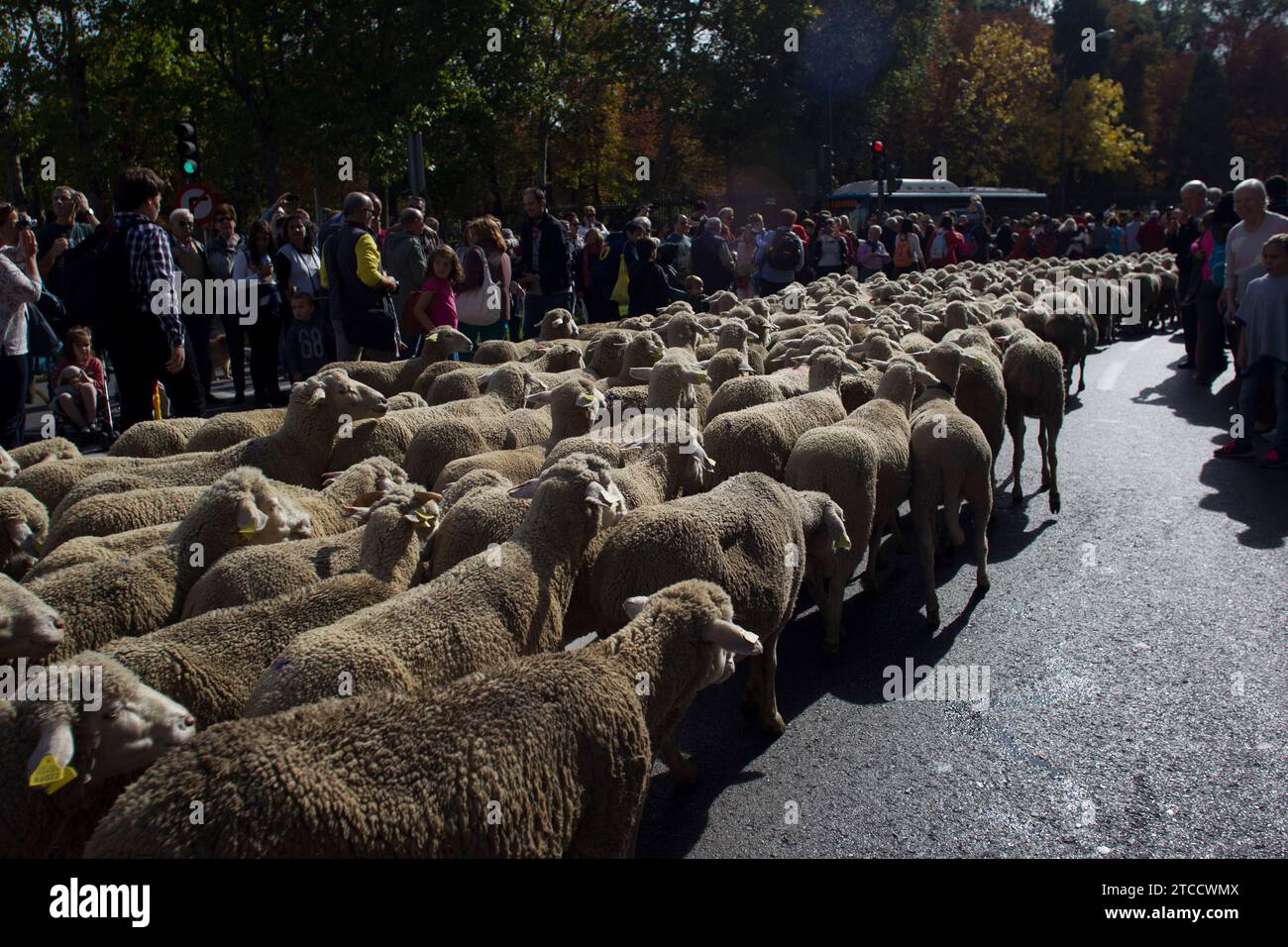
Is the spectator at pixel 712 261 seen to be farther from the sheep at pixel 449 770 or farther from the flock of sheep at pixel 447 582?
the sheep at pixel 449 770

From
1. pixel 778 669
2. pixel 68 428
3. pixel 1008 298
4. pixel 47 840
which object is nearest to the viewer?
pixel 47 840

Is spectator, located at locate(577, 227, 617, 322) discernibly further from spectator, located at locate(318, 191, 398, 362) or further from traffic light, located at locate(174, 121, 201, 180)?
traffic light, located at locate(174, 121, 201, 180)

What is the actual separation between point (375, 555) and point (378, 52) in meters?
21.9

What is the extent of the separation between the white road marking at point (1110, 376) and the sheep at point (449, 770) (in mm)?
10805

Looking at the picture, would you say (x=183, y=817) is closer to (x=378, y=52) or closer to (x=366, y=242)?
(x=366, y=242)

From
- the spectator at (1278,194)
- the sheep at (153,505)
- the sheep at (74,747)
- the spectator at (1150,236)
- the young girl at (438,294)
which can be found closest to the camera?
the sheep at (74,747)

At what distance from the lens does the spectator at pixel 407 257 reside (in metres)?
10.1

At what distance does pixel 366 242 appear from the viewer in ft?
29.1

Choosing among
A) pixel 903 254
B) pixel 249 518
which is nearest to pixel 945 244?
pixel 903 254

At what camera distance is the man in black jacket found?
11.2 meters

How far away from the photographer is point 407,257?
1011cm

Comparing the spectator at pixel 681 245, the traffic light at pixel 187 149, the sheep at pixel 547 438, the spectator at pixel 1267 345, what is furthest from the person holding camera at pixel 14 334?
the spectator at pixel 681 245

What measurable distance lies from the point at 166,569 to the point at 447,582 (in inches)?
51.3

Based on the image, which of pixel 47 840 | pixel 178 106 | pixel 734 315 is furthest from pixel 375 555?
pixel 178 106
